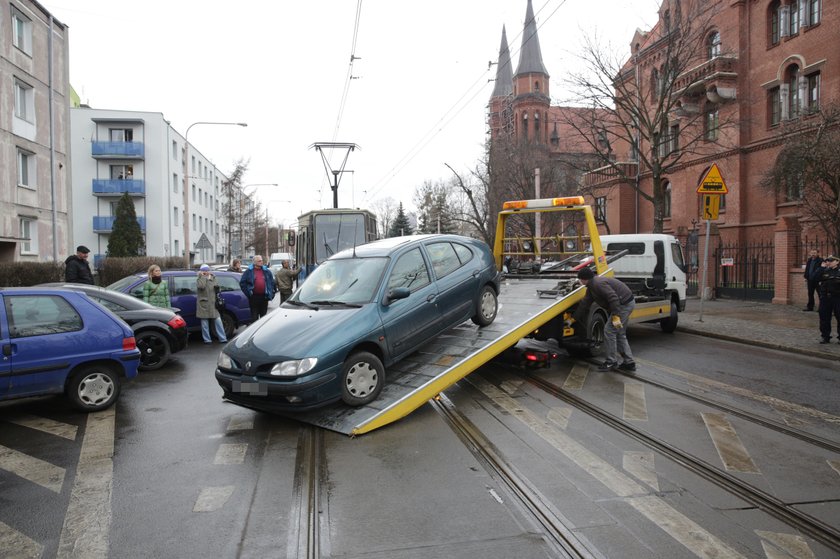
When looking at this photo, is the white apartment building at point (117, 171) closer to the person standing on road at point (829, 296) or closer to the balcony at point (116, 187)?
the balcony at point (116, 187)

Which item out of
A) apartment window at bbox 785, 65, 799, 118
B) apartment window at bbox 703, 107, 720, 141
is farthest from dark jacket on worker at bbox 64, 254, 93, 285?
apartment window at bbox 703, 107, 720, 141

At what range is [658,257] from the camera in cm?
1318

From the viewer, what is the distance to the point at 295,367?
5711 millimetres

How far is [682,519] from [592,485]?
73cm

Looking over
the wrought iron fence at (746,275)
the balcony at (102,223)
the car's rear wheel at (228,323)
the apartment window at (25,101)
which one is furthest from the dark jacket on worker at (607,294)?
the balcony at (102,223)

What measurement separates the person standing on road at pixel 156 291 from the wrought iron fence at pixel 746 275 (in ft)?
58.5

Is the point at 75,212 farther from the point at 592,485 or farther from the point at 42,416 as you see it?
the point at 592,485

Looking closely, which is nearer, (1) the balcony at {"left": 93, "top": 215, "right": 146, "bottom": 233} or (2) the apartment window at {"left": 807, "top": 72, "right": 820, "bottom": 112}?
(2) the apartment window at {"left": 807, "top": 72, "right": 820, "bottom": 112}

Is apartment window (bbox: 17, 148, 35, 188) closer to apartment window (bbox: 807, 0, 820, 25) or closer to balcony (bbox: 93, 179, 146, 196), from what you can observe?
balcony (bbox: 93, 179, 146, 196)

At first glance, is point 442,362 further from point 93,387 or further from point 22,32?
point 22,32

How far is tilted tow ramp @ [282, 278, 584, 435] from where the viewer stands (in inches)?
236

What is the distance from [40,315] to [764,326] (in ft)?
47.6

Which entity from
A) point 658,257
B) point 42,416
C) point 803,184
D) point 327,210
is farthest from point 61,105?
point 803,184

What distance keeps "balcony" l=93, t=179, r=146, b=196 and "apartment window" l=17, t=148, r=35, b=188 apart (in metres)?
25.2
